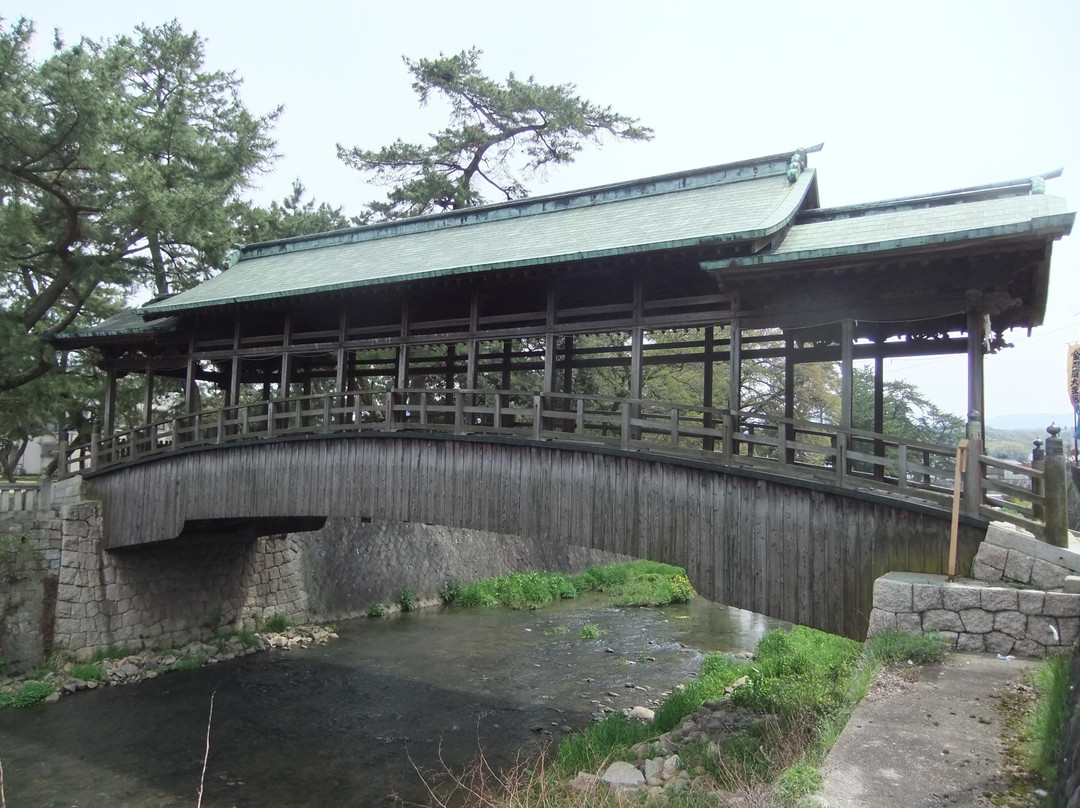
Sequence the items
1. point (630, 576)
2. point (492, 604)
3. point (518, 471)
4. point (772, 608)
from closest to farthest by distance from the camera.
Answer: point (772, 608) → point (518, 471) → point (492, 604) → point (630, 576)

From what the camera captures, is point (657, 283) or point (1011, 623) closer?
point (1011, 623)

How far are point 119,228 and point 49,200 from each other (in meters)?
1.61

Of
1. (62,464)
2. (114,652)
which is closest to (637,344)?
(114,652)

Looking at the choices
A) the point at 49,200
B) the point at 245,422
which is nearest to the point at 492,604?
the point at 245,422

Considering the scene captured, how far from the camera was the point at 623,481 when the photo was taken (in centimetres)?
919

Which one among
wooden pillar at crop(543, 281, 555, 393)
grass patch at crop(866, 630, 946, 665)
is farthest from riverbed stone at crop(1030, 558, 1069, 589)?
wooden pillar at crop(543, 281, 555, 393)

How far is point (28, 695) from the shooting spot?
41.3 ft

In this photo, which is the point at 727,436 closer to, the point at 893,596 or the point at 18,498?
the point at 893,596

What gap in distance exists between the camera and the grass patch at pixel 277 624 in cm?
1748

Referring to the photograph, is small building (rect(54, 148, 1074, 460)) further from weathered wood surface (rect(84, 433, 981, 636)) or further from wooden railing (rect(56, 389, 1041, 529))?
weathered wood surface (rect(84, 433, 981, 636))

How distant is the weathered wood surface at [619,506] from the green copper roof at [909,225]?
2.52 metres

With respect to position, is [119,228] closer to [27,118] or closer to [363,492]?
[27,118]

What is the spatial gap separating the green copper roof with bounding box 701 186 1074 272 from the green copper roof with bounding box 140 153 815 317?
36 centimetres

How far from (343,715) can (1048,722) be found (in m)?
10.6
